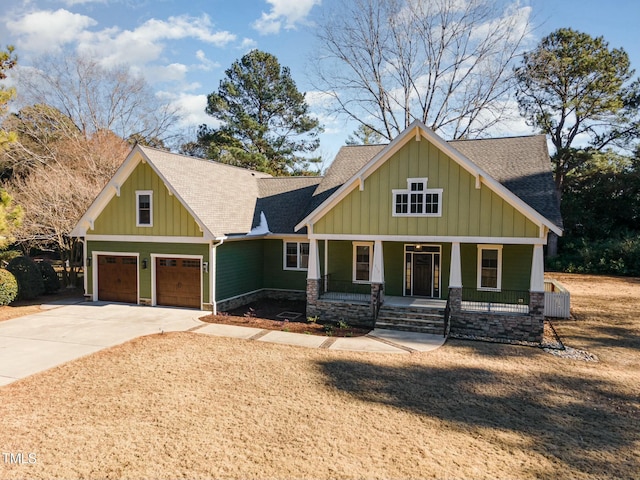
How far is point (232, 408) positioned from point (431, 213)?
940 centimetres

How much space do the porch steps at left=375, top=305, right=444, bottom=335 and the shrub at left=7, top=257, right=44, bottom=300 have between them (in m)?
14.8

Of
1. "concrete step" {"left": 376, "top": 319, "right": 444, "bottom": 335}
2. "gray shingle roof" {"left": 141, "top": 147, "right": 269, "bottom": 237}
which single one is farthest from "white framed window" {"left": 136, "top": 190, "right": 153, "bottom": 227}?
"concrete step" {"left": 376, "top": 319, "right": 444, "bottom": 335}

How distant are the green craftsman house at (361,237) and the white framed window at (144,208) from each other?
50 mm

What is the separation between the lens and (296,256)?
1911 cm

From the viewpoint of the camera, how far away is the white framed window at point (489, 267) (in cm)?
1559

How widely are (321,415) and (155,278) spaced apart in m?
12.1

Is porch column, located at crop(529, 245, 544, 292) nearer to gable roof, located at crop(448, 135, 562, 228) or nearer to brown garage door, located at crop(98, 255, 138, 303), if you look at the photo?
gable roof, located at crop(448, 135, 562, 228)

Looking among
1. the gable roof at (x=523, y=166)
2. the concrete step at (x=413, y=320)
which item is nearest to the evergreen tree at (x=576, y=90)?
the gable roof at (x=523, y=166)

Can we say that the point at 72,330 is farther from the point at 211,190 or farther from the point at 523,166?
the point at 523,166

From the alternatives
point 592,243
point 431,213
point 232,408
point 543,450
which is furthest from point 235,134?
point 543,450

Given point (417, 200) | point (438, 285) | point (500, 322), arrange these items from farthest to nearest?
1. point (438, 285)
2. point (417, 200)
3. point (500, 322)

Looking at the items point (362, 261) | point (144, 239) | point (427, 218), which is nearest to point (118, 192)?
point (144, 239)

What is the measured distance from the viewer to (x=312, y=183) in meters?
21.7

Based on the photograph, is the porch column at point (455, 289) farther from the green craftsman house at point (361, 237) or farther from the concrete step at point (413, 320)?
the concrete step at point (413, 320)
